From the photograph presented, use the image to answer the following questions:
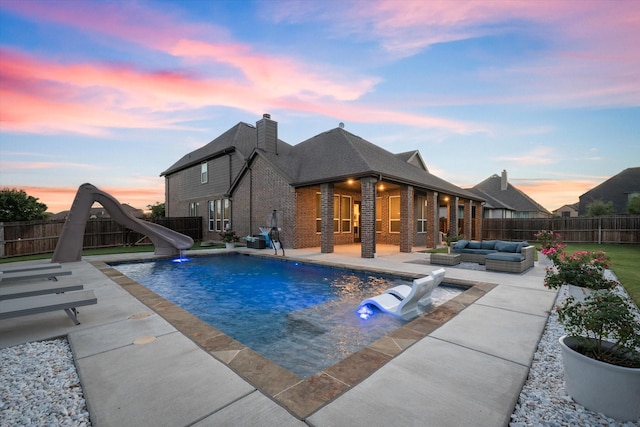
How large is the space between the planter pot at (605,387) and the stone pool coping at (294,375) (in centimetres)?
163

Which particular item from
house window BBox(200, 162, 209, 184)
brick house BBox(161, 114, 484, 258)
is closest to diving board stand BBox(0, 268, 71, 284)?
brick house BBox(161, 114, 484, 258)

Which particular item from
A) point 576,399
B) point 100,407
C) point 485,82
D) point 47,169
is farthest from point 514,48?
point 47,169

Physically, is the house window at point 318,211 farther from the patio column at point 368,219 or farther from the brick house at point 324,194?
the patio column at point 368,219

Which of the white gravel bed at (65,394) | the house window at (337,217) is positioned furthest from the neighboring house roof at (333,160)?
the white gravel bed at (65,394)

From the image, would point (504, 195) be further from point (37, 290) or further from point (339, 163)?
point (37, 290)

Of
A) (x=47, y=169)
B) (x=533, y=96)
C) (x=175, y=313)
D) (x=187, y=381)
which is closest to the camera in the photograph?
(x=187, y=381)

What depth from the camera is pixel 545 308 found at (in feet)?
17.5

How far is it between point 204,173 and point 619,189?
47322mm

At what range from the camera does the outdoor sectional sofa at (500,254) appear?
354 inches

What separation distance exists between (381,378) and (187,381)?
6.46 feet

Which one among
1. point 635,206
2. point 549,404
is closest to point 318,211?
point 549,404

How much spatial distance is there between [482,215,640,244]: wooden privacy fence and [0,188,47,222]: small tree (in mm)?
35393

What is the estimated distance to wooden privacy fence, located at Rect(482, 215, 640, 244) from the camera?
63.7 feet

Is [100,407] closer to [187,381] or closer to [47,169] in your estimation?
[187,381]
